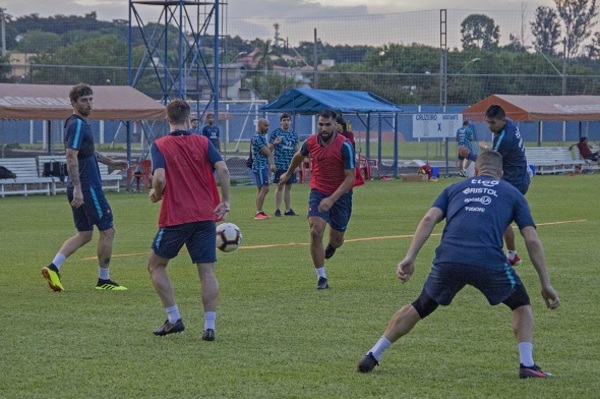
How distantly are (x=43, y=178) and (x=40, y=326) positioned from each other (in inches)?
841

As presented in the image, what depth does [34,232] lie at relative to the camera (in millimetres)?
19094

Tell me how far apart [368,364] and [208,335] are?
1.79m

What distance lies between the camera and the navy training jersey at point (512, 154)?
13.3 m


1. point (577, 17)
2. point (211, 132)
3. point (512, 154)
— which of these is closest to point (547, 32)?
point (577, 17)

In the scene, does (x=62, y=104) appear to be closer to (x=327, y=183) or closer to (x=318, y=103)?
(x=318, y=103)

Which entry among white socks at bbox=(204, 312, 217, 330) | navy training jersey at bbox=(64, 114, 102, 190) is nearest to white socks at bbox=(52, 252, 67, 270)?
navy training jersey at bbox=(64, 114, 102, 190)

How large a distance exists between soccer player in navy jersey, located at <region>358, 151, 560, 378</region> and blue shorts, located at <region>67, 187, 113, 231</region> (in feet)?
16.7

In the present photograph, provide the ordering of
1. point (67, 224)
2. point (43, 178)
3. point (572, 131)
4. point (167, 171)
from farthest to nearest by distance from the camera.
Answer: point (572, 131) < point (43, 178) < point (67, 224) < point (167, 171)

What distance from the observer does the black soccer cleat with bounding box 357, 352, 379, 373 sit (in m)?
7.46

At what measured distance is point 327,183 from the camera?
39.7 feet

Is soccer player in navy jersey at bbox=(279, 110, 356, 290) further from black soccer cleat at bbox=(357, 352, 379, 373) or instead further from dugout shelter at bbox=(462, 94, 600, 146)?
dugout shelter at bbox=(462, 94, 600, 146)

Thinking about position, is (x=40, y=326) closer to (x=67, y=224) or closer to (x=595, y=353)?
(x=595, y=353)

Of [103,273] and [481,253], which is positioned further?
A: [103,273]

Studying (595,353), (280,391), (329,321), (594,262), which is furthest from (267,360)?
(594,262)
